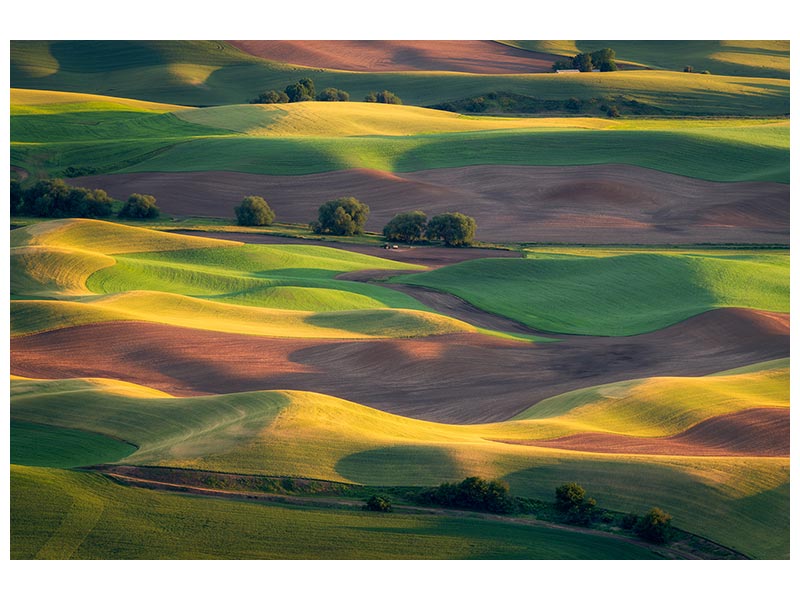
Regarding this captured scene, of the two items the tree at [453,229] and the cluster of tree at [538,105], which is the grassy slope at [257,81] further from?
the tree at [453,229]

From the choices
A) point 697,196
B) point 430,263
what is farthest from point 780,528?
point 697,196

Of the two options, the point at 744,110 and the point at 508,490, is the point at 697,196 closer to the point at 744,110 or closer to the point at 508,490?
the point at 744,110

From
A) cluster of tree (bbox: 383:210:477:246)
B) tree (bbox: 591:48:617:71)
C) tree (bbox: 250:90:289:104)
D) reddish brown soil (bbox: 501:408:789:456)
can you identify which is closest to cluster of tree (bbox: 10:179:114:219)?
cluster of tree (bbox: 383:210:477:246)

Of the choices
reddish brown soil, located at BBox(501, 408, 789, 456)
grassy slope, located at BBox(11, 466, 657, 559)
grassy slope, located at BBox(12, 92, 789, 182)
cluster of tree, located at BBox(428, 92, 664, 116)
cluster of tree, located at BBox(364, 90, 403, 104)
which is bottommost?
grassy slope, located at BBox(11, 466, 657, 559)

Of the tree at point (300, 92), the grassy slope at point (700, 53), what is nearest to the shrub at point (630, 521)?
the tree at point (300, 92)

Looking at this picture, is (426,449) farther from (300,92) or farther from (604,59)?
(604,59)

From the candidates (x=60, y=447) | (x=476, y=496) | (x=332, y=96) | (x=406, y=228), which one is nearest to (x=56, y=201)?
(x=406, y=228)

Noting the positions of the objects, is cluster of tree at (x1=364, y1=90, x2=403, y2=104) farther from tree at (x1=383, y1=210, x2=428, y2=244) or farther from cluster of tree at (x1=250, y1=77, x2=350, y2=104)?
tree at (x1=383, y1=210, x2=428, y2=244)

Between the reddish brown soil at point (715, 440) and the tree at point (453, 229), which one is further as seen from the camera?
the tree at point (453, 229)
